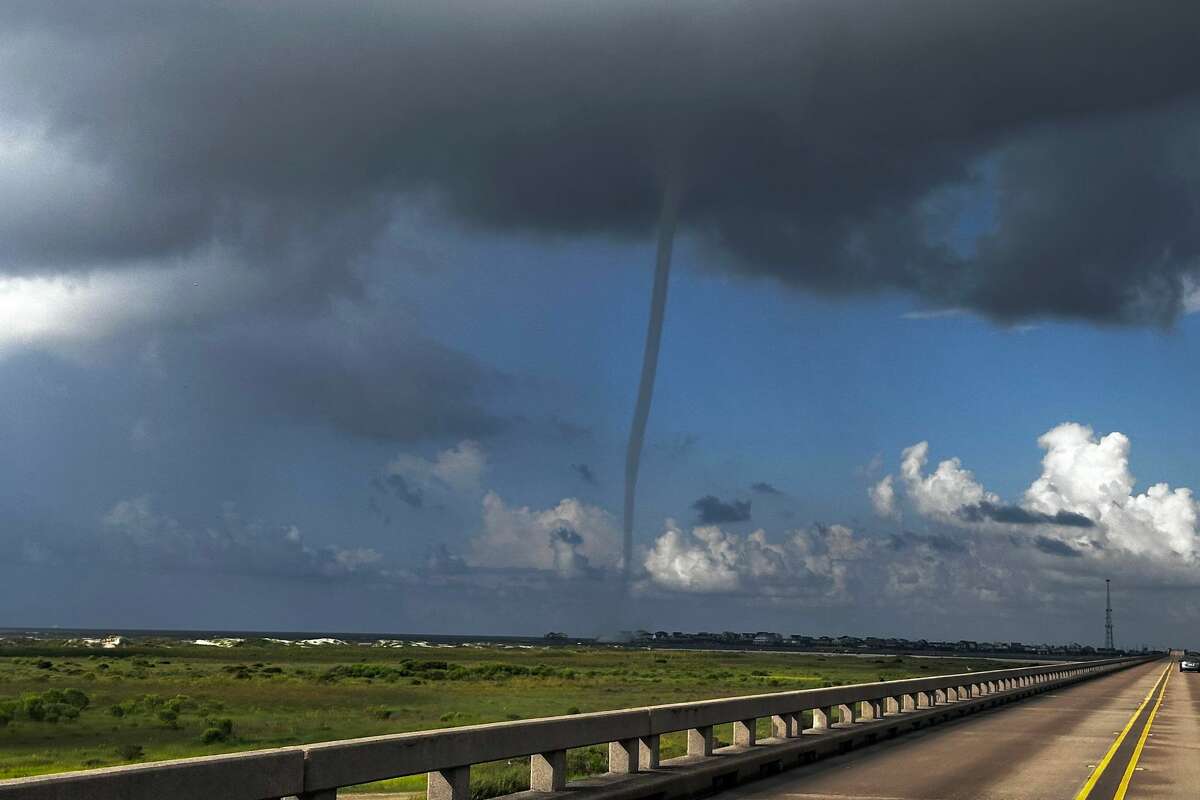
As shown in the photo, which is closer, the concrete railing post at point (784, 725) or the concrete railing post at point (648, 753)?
the concrete railing post at point (648, 753)

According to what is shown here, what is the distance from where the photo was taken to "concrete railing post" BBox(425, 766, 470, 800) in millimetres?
10023

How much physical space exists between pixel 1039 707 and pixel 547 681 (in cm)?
4052

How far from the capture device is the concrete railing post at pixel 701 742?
51.5ft

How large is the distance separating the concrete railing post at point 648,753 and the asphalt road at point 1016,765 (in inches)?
35.8

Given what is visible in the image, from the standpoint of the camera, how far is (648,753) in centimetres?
1414

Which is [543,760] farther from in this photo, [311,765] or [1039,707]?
[1039,707]

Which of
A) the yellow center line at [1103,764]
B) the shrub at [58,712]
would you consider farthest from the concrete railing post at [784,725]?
the shrub at [58,712]

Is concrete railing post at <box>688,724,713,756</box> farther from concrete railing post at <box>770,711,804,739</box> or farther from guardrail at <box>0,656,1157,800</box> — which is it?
concrete railing post at <box>770,711,804,739</box>

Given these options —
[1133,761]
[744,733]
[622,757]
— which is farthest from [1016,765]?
[622,757]

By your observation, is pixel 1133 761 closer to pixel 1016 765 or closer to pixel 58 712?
pixel 1016 765

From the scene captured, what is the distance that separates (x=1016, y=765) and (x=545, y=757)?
9742 millimetres

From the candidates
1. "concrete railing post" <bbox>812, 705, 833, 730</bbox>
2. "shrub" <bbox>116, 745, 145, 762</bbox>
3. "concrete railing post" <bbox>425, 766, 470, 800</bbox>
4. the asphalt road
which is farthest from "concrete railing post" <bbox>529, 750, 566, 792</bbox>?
"shrub" <bbox>116, 745, 145, 762</bbox>

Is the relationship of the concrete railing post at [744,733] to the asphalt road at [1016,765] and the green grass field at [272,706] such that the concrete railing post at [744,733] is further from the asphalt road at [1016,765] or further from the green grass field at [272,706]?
the green grass field at [272,706]

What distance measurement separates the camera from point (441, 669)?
9156 centimetres
